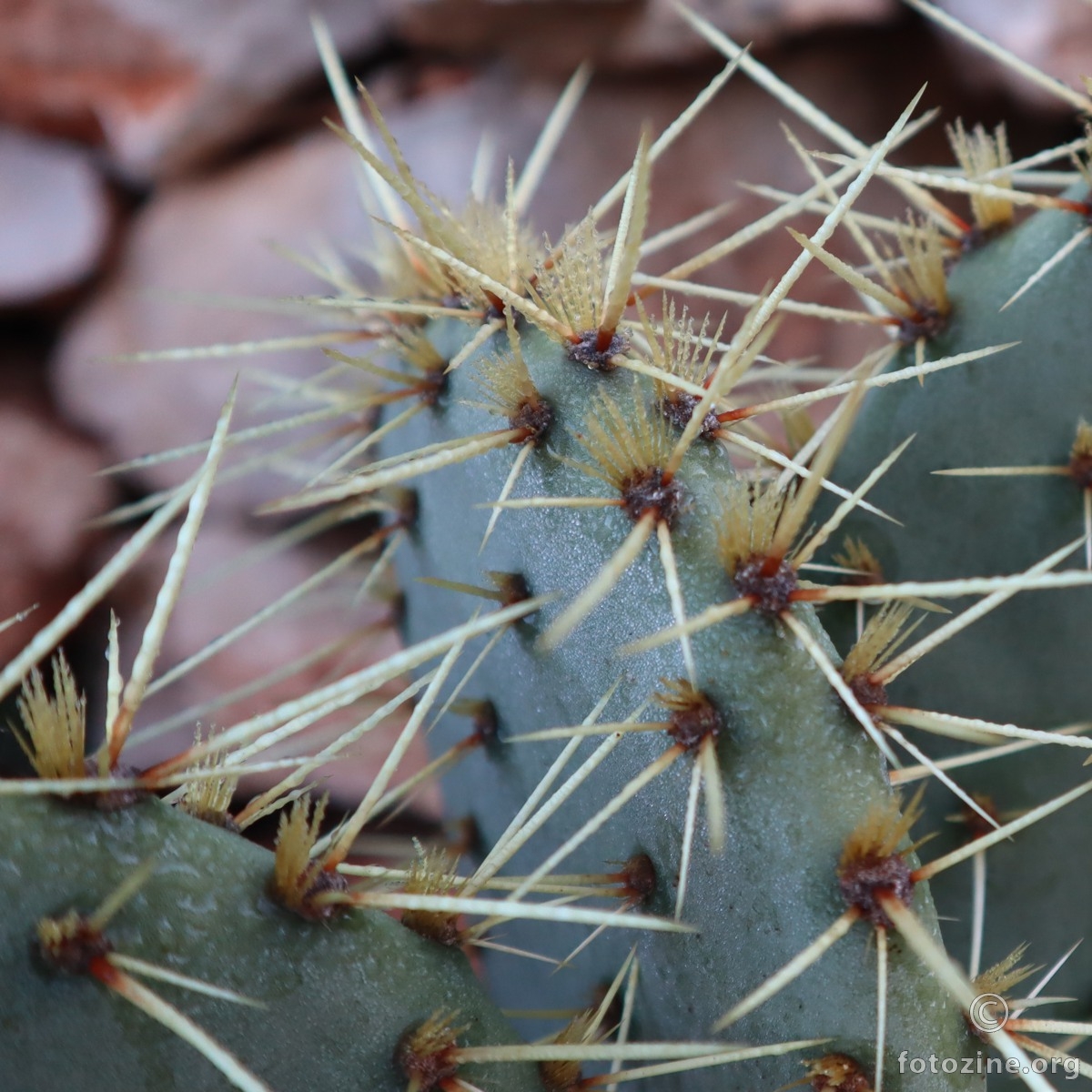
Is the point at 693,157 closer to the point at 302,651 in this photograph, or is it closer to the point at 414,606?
the point at 302,651

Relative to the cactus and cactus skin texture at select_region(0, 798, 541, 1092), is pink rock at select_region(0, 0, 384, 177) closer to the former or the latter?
the cactus

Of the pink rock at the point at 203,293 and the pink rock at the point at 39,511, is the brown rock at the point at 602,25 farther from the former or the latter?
the pink rock at the point at 39,511

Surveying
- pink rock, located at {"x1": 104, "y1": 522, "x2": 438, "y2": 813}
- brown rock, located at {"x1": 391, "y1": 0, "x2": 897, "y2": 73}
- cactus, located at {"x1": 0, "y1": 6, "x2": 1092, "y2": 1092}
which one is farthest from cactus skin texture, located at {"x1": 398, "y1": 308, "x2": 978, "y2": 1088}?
brown rock, located at {"x1": 391, "y1": 0, "x2": 897, "y2": 73}

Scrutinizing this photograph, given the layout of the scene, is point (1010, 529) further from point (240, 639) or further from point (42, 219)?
point (42, 219)

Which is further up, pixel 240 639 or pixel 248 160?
pixel 248 160

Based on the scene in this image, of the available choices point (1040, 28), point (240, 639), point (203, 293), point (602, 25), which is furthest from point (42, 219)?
point (1040, 28)

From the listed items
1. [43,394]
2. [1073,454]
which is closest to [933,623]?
[1073,454]

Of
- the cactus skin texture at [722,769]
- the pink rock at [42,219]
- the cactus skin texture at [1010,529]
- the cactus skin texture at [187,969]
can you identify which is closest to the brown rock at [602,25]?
the pink rock at [42,219]
